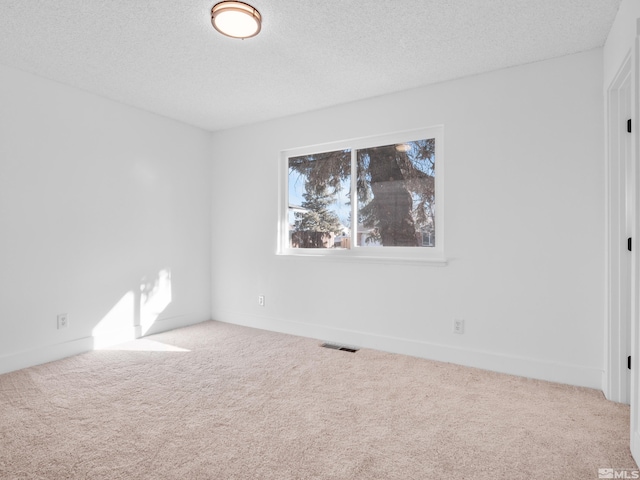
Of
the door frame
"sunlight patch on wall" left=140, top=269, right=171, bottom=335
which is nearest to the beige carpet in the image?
the door frame

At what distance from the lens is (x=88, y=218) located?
336cm

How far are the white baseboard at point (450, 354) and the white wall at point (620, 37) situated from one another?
1.97 metres

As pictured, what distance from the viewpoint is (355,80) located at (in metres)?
3.10

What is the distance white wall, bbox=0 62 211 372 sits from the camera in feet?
9.46

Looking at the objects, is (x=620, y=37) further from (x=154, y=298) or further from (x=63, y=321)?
(x=63, y=321)

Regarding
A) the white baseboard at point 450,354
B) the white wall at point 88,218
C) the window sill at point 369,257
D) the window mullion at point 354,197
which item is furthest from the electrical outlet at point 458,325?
the white wall at point 88,218

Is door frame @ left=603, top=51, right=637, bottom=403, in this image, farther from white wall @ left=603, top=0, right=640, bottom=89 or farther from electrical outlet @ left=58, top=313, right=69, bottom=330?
electrical outlet @ left=58, top=313, right=69, bottom=330

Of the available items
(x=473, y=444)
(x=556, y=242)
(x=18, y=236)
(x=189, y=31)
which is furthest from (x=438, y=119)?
(x=18, y=236)

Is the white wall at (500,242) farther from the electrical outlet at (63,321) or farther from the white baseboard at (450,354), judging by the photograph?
the electrical outlet at (63,321)

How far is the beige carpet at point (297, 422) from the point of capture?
167cm

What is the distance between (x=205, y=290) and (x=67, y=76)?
2573 mm

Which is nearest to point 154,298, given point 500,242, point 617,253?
point 500,242

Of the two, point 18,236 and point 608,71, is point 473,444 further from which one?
point 18,236

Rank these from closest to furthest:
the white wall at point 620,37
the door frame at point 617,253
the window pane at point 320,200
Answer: the white wall at point 620,37 → the door frame at point 617,253 → the window pane at point 320,200
